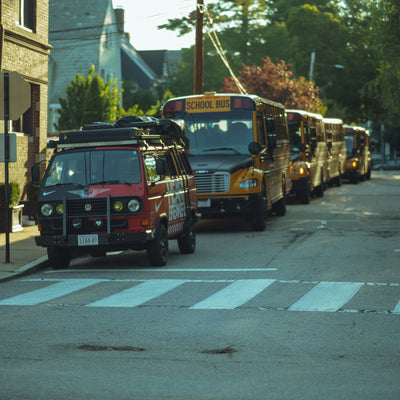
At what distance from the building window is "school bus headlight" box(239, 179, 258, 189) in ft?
25.2

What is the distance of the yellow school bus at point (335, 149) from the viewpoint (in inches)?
1430

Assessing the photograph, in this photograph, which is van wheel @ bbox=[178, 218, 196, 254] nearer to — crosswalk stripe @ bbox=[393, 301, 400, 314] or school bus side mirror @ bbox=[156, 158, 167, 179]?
school bus side mirror @ bbox=[156, 158, 167, 179]

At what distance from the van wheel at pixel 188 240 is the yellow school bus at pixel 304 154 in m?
13.1

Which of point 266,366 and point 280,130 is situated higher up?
point 280,130

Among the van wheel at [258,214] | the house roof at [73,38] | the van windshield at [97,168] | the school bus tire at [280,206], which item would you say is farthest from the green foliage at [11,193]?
the house roof at [73,38]

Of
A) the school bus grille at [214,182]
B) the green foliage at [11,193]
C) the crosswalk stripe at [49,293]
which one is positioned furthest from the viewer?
the green foliage at [11,193]

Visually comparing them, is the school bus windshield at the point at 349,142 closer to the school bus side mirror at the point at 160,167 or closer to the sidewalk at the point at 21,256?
the sidewalk at the point at 21,256

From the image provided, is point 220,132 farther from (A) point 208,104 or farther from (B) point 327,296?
(B) point 327,296

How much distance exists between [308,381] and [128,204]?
23.3 ft

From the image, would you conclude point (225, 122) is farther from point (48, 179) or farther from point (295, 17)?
point (295, 17)

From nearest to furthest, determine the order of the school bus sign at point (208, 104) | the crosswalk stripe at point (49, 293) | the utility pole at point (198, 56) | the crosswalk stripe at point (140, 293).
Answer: the crosswalk stripe at point (140, 293)
the crosswalk stripe at point (49, 293)
the school bus sign at point (208, 104)
the utility pole at point (198, 56)

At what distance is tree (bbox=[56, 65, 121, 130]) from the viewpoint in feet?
111

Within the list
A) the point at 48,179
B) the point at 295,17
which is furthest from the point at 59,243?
the point at 295,17

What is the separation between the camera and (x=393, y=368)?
6.66 meters
